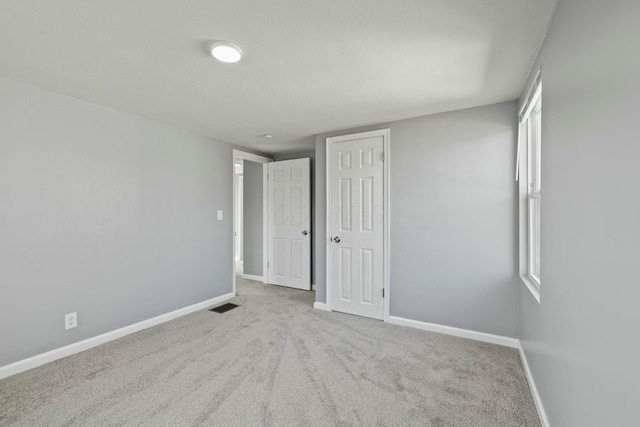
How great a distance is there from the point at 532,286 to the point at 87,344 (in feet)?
12.7

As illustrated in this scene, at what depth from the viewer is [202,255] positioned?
12.1 feet

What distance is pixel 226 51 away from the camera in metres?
1.71

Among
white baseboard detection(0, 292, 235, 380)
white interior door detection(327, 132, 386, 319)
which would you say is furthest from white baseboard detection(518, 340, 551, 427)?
white baseboard detection(0, 292, 235, 380)

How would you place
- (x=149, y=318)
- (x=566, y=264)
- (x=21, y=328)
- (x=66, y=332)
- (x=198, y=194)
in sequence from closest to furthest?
(x=566, y=264)
(x=21, y=328)
(x=66, y=332)
(x=149, y=318)
(x=198, y=194)

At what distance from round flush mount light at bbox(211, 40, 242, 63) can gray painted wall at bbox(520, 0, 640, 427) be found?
5.59 ft

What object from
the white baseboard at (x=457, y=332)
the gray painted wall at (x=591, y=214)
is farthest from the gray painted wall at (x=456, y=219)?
the gray painted wall at (x=591, y=214)

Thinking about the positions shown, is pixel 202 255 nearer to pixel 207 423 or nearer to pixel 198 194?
pixel 198 194

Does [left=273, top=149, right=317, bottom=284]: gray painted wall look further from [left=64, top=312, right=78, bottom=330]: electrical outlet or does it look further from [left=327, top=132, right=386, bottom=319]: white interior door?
[left=64, top=312, right=78, bottom=330]: electrical outlet

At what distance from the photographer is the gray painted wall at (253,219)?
5.03 m

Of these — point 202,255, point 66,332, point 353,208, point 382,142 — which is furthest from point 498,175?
point 66,332

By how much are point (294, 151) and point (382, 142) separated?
78.0 inches

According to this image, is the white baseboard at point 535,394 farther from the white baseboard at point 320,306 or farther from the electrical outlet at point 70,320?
the electrical outlet at point 70,320

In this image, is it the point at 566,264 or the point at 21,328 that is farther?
the point at 21,328

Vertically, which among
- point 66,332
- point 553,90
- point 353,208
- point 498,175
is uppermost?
point 553,90
